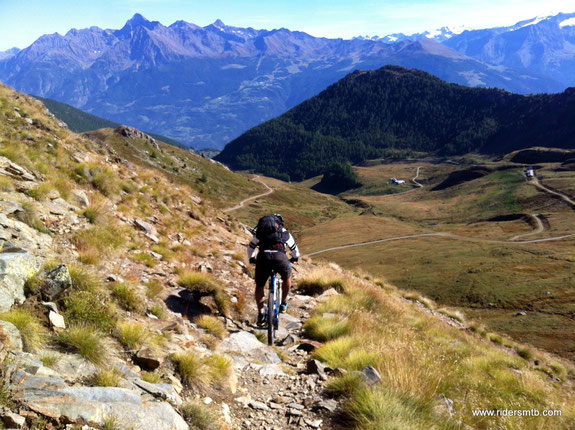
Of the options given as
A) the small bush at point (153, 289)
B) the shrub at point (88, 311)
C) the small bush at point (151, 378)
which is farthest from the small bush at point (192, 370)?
the small bush at point (153, 289)

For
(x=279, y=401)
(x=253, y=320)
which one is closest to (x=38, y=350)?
(x=279, y=401)

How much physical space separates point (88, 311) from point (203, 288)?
3.92 meters

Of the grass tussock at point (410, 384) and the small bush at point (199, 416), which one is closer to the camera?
the small bush at point (199, 416)

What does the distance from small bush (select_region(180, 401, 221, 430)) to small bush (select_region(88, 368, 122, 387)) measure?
3.17 ft

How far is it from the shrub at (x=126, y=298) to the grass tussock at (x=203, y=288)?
6.53 ft

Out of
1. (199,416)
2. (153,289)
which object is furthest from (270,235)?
(199,416)

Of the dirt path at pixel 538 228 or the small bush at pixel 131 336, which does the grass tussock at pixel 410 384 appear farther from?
the dirt path at pixel 538 228

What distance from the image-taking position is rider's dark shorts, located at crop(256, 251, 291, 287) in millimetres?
9305

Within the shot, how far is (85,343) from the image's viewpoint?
5488mm

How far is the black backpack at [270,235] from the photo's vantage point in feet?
31.1

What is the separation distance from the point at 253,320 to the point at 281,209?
378 ft

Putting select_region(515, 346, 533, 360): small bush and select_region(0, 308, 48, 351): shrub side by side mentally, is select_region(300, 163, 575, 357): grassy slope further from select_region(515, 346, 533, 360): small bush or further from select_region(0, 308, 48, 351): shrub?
select_region(0, 308, 48, 351): shrub

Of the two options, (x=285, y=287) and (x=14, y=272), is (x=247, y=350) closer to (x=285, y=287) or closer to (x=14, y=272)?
(x=285, y=287)

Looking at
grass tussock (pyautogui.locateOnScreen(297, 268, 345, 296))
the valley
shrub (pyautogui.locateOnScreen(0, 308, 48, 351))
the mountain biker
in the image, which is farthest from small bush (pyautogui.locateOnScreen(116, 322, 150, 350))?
the valley
